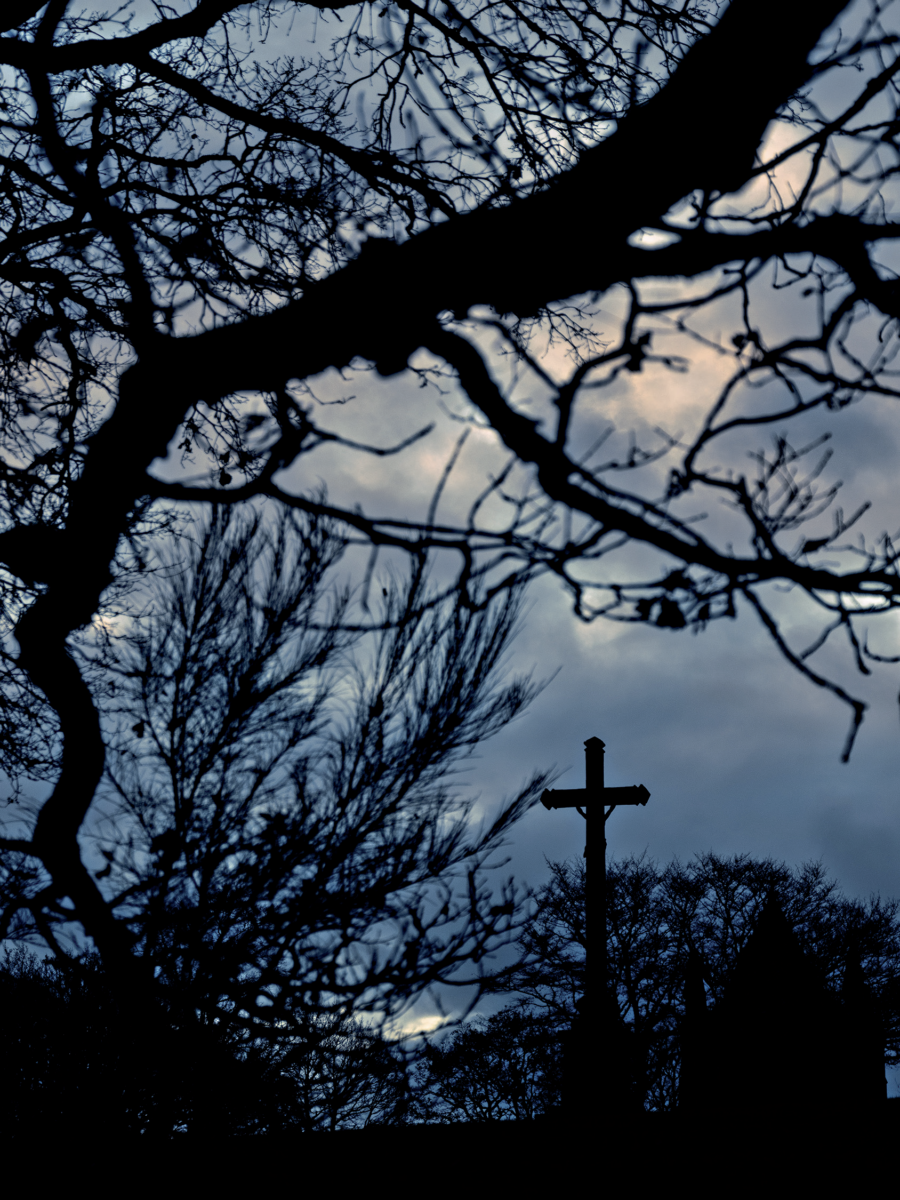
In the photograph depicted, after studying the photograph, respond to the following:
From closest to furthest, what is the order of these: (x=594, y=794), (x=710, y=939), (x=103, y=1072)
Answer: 1. (x=103, y=1072)
2. (x=594, y=794)
3. (x=710, y=939)

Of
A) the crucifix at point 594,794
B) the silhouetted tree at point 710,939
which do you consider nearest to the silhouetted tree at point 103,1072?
the crucifix at point 594,794

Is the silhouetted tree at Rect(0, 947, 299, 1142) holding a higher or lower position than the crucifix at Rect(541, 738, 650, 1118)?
lower

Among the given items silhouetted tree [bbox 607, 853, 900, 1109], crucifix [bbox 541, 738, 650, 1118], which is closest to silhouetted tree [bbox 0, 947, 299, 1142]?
crucifix [bbox 541, 738, 650, 1118]

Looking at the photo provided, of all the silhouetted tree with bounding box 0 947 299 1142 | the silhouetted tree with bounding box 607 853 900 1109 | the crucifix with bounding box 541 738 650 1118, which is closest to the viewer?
the silhouetted tree with bounding box 0 947 299 1142

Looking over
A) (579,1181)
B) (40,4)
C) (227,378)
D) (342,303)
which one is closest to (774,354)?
(342,303)

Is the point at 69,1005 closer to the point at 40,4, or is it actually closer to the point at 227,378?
the point at 227,378

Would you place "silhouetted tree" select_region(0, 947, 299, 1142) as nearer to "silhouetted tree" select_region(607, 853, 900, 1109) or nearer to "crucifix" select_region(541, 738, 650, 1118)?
"crucifix" select_region(541, 738, 650, 1118)

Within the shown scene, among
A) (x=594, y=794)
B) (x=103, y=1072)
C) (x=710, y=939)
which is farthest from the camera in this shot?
(x=710, y=939)

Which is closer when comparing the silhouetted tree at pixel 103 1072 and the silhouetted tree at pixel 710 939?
the silhouetted tree at pixel 103 1072

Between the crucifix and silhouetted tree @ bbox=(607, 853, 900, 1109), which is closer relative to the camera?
the crucifix

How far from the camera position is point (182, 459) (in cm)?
539

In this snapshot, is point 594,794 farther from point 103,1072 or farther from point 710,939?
A: point 710,939

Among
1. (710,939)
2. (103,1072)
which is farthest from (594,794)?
(710,939)

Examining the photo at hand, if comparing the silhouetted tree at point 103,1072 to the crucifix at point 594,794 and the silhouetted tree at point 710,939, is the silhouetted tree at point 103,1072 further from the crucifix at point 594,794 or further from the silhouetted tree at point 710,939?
the silhouetted tree at point 710,939
